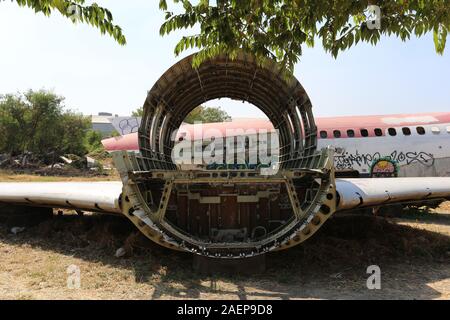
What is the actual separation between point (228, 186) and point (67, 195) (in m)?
3.37

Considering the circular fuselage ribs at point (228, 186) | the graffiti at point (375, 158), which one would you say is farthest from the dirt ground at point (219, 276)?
the graffiti at point (375, 158)

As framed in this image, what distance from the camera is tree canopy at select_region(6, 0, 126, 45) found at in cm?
417

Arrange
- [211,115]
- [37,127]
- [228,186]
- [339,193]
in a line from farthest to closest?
[211,115] < [37,127] < [228,186] < [339,193]

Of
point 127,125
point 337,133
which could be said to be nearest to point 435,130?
point 337,133

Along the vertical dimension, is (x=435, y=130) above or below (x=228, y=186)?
above

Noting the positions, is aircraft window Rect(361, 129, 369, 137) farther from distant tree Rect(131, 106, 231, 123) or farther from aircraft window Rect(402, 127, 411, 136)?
distant tree Rect(131, 106, 231, 123)

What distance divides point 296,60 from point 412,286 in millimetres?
3833

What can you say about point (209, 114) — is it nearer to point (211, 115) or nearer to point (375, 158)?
point (211, 115)

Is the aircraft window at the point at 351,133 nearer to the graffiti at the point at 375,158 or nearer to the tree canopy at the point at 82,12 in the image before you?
the graffiti at the point at 375,158

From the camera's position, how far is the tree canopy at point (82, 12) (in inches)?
164

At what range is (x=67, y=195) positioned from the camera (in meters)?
8.27

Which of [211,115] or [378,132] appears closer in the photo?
[378,132]

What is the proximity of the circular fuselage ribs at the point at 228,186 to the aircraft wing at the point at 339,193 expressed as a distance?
21.9 inches

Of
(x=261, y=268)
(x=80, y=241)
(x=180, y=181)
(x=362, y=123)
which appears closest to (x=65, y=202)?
(x=80, y=241)
